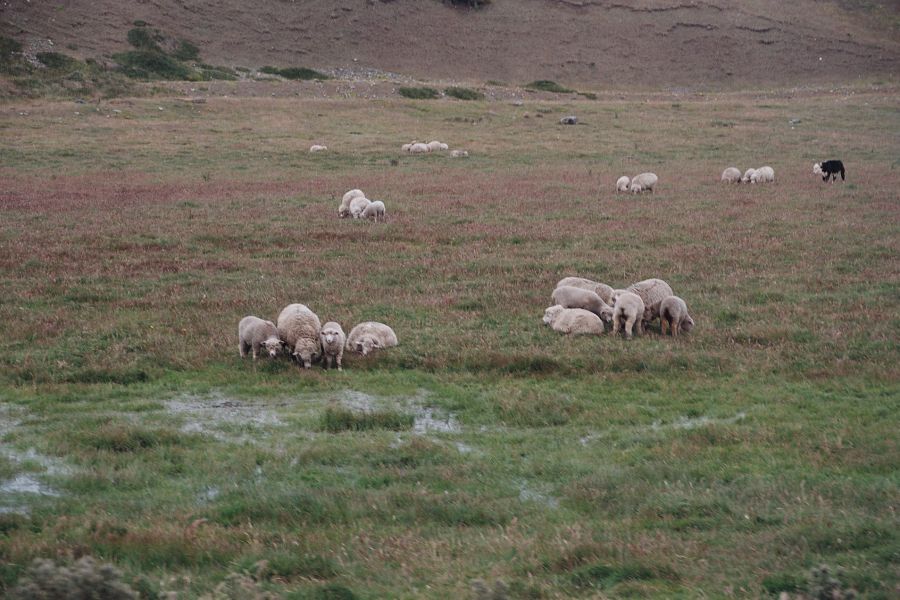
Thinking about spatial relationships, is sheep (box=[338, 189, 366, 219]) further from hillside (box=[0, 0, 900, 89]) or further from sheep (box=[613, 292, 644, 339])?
hillside (box=[0, 0, 900, 89])

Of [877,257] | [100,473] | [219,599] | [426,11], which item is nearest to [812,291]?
[877,257]

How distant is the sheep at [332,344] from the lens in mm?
11664

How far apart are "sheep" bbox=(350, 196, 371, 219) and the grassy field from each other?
31.5 inches

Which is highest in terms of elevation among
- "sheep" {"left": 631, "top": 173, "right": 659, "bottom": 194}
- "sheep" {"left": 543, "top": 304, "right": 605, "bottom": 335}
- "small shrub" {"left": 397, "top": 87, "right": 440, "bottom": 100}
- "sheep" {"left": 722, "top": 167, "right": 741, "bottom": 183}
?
"small shrub" {"left": 397, "top": 87, "right": 440, "bottom": 100}

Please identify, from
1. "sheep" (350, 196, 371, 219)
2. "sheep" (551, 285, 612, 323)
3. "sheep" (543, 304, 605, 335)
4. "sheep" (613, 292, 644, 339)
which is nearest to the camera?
"sheep" (613, 292, 644, 339)

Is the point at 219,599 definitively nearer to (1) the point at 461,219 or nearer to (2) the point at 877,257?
(2) the point at 877,257

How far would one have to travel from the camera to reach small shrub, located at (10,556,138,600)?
197 inches

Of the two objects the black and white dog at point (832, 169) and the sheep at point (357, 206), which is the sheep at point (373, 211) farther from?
the black and white dog at point (832, 169)

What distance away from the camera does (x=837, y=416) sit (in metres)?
9.66

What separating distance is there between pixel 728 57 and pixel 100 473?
91.8 m

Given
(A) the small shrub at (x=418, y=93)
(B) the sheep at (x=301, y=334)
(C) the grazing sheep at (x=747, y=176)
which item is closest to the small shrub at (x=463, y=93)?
(A) the small shrub at (x=418, y=93)

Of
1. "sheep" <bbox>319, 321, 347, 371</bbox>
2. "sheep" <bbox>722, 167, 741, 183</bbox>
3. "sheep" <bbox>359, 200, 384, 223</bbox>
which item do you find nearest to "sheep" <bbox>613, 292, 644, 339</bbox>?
"sheep" <bbox>319, 321, 347, 371</bbox>

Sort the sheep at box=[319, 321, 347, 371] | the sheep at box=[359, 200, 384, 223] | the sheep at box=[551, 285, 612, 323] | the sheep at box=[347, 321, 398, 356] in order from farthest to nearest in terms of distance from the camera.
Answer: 1. the sheep at box=[359, 200, 384, 223]
2. the sheep at box=[551, 285, 612, 323]
3. the sheep at box=[347, 321, 398, 356]
4. the sheep at box=[319, 321, 347, 371]

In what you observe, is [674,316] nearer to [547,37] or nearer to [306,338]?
[306,338]
